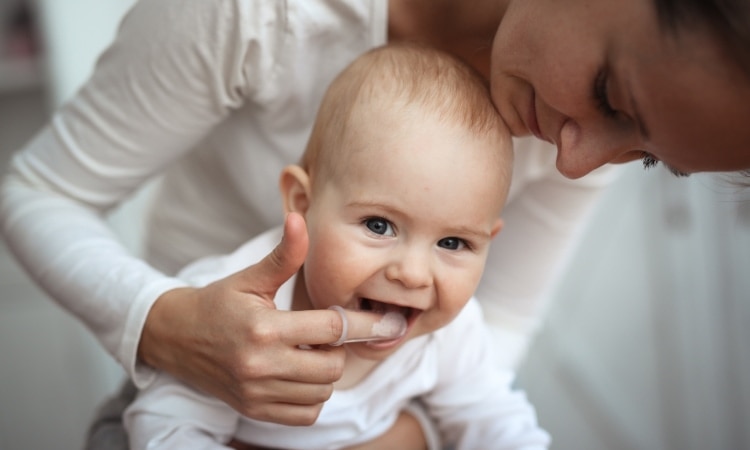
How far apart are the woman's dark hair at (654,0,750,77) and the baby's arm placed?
19.4 inches

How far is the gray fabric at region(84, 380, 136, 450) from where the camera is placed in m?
1.05

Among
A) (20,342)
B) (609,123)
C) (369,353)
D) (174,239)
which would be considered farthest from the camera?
(20,342)

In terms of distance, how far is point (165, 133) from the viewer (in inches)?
40.3

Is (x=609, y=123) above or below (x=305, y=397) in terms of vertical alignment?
above

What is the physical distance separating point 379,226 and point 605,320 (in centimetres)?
185

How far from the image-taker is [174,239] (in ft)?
4.28

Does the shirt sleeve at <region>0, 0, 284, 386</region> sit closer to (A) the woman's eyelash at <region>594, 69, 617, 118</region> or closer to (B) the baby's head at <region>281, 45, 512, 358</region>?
(B) the baby's head at <region>281, 45, 512, 358</region>

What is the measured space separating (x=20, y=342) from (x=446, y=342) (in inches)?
70.1

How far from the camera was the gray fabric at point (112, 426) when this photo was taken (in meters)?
1.05

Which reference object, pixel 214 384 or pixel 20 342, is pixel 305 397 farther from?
pixel 20 342

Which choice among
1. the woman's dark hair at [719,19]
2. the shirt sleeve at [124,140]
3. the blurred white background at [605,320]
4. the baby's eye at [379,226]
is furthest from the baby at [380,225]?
the blurred white background at [605,320]

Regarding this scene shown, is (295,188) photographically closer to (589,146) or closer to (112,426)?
(589,146)

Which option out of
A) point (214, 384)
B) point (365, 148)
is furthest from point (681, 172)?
point (214, 384)

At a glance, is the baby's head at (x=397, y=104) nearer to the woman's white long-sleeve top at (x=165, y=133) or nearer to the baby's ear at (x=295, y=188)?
the baby's ear at (x=295, y=188)
